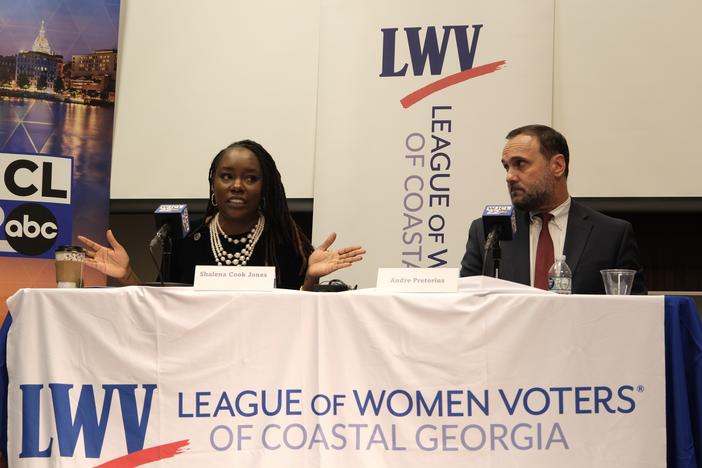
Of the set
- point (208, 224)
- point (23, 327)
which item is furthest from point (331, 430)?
point (208, 224)

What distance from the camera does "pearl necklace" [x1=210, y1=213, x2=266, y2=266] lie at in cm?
355

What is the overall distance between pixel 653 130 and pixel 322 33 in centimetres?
180

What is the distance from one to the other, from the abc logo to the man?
7.57 ft

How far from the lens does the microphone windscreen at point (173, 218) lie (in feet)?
9.22

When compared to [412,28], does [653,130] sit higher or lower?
lower

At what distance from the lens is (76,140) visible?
486 centimetres

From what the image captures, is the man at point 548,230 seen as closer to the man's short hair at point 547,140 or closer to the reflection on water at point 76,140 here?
the man's short hair at point 547,140

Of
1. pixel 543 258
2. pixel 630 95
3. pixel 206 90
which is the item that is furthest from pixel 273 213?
pixel 630 95

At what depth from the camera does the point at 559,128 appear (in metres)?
4.61

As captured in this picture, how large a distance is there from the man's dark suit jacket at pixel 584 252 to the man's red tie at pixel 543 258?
0.04 m

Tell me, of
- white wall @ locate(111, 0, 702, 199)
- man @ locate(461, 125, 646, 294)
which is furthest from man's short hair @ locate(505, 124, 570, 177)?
white wall @ locate(111, 0, 702, 199)

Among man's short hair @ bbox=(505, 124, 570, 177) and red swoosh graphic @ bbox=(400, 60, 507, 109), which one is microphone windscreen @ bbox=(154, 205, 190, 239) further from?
red swoosh graphic @ bbox=(400, 60, 507, 109)

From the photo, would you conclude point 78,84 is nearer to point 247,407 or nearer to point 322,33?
point 322,33

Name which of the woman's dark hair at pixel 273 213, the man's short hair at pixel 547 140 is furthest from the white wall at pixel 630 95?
the woman's dark hair at pixel 273 213
